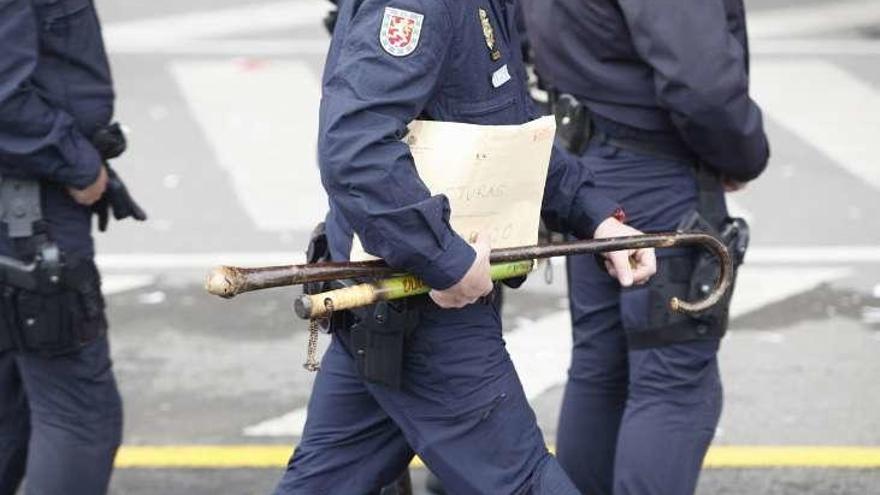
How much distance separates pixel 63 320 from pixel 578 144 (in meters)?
1.32

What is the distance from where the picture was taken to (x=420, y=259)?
3205mm

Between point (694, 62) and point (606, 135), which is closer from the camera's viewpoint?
point (694, 62)

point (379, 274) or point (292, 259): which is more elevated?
point (379, 274)

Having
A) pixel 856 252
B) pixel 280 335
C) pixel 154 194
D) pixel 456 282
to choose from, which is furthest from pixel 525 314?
pixel 456 282

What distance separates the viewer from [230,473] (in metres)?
5.29

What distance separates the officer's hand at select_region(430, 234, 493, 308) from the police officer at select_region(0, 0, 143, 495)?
116cm

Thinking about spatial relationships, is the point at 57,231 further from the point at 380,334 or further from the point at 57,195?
the point at 380,334

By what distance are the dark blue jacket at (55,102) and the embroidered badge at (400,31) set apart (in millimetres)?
1100

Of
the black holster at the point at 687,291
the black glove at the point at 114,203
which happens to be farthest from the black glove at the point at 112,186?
the black holster at the point at 687,291

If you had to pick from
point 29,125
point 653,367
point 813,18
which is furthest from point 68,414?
point 813,18

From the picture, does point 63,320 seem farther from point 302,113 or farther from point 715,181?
point 302,113

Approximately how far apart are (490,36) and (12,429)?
1787 millimetres

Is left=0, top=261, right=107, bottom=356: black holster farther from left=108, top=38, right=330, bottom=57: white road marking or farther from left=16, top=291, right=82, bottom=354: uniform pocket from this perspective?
left=108, top=38, right=330, bottom=57: white road marking

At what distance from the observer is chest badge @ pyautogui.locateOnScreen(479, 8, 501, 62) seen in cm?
338
